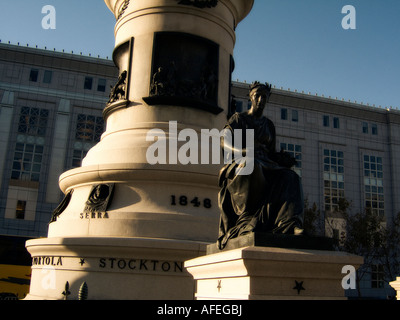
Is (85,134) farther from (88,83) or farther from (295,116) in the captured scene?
(295,116)

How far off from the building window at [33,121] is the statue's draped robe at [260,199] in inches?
1647

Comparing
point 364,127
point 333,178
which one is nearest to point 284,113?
point 333,178

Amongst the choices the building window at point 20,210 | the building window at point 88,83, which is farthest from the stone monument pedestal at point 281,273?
the building window at point 88,83

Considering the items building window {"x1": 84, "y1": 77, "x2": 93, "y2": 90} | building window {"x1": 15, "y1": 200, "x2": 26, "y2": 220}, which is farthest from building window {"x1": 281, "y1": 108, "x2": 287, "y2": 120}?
building window {"x1": 15, "y1": 200, "x2": 26, "y2": 220}

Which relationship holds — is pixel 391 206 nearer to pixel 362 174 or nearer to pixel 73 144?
pixel 362 174

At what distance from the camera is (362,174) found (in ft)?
187

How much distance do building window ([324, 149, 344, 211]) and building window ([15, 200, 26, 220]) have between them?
33504 millimetres

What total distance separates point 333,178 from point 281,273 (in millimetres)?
52191

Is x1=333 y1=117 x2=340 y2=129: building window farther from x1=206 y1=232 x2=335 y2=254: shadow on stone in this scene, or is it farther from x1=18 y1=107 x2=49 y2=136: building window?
x1=206 y1=232 x2=335 y2=254: shadow on stone

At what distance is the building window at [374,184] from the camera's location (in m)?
56.5

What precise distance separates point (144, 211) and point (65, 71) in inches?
1620

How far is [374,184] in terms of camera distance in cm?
5769

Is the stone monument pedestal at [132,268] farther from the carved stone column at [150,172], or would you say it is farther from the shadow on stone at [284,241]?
the shadow on stone at [284,241]

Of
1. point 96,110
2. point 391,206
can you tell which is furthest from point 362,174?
point 96,110
